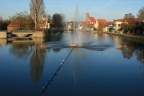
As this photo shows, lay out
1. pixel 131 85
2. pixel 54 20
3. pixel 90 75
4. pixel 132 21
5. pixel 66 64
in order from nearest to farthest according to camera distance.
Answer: pixel 131 85, pixel 90 75, pixel 66 64, pixel 132 21, pixel 54 20

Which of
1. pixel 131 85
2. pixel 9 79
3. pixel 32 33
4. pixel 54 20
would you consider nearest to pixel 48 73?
pixel 9 79

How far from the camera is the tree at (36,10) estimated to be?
50062 mm

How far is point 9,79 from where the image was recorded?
1327cm

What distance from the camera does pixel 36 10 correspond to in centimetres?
5041

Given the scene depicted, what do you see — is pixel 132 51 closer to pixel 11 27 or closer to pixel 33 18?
pixel 33 18

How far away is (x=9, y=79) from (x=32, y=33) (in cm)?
3878

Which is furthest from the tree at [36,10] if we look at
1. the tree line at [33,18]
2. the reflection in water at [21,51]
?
the reflection in water at [21,51]

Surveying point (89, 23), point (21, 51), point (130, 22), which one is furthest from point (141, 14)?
point (89, 23)

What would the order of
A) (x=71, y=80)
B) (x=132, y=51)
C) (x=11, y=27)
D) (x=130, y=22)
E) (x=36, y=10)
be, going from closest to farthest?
(x=71, y=80), (x=132, y=51), (x=36, y=10), (x=11, y=27), (x=130, y=22)

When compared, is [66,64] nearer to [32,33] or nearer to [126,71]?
[126,71]

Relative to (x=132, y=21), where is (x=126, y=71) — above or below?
below

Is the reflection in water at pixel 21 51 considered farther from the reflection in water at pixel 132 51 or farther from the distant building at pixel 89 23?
the distant building at pixel 89 23

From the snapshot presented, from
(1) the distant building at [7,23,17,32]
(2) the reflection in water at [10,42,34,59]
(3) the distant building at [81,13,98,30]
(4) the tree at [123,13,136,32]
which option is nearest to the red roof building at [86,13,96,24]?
(3) the distant building at [81,13,98,30]

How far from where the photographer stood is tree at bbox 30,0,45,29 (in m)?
50.1
